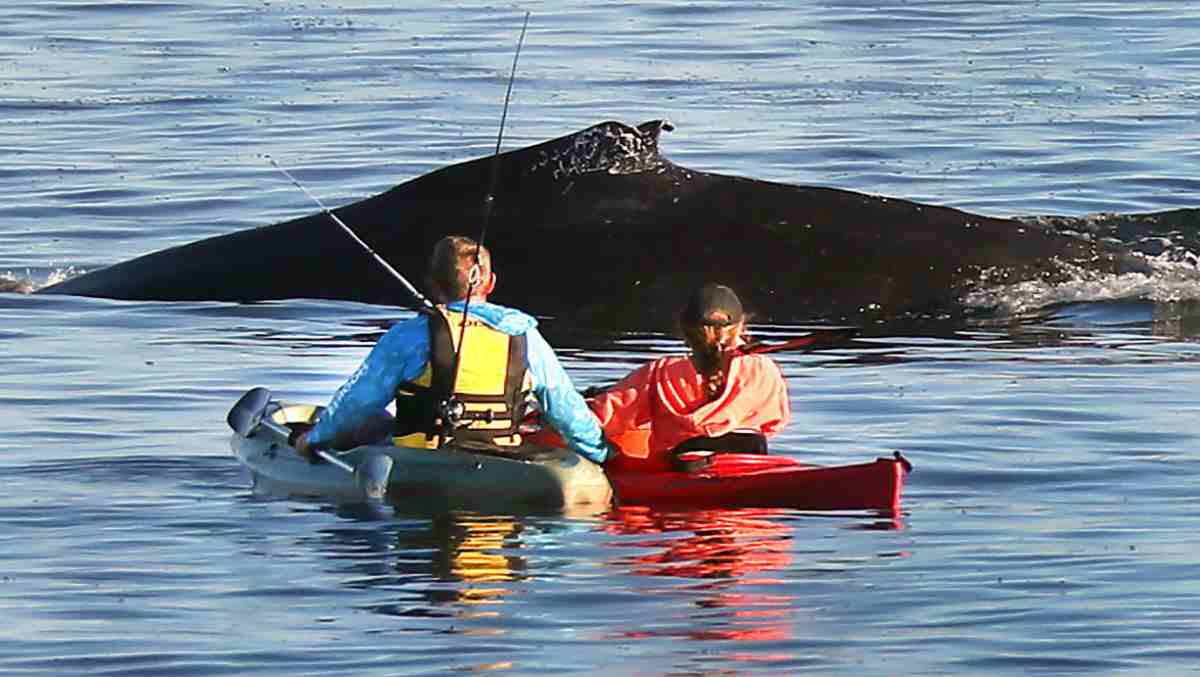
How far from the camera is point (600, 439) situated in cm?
1280

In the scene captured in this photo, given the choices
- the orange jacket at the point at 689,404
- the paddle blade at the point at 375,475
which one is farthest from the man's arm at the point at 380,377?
the orange jacket at the point at 689,404

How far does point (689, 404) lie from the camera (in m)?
12.9

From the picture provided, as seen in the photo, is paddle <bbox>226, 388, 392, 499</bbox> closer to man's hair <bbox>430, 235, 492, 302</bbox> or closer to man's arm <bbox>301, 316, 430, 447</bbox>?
man's arm <bbox>301, 316, 430, 447</bbox>

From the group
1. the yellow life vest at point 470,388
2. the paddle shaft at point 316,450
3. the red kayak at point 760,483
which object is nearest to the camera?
the red kayak at point 760,483

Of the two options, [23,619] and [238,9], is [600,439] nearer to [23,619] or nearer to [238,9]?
[23,619]

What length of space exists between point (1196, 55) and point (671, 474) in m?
20.4

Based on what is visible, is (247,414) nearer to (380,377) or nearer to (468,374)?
(380,377)

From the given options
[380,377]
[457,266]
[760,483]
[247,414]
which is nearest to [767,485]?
[760,483]

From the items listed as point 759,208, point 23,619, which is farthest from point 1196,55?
point 23,619

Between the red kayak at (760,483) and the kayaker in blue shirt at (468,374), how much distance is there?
205 millimetres

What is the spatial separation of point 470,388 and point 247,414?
1.31 metres

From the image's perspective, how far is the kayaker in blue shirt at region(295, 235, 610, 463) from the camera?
41.2 ft

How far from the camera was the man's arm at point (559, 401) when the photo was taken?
1262 cm

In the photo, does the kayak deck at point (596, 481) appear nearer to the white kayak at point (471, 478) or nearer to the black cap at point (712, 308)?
the white kayak at point (471, 478)
